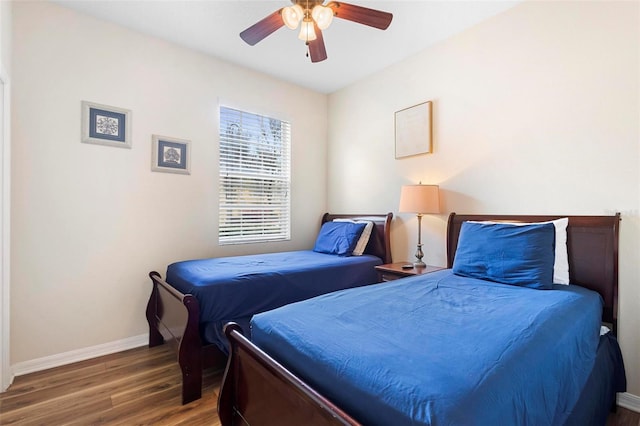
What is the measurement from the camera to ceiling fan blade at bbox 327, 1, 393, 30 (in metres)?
1.79

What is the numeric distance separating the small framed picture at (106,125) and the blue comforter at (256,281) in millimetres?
1219

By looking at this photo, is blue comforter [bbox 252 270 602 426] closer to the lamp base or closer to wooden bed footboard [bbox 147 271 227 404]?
wooden bed footboard [bbox 147 271 227 404]

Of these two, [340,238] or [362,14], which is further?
[340,238]

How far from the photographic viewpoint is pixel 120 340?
2.62 m

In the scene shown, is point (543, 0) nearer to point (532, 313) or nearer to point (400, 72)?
point (400, 72)

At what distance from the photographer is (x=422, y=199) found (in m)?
2.69

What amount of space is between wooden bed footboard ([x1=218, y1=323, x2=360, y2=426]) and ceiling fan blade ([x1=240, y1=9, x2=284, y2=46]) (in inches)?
71.3

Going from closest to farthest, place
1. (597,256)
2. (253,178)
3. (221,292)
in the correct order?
(597,256)
(221,292)
(253,178)

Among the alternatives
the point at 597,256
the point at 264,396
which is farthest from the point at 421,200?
the point at 264,396

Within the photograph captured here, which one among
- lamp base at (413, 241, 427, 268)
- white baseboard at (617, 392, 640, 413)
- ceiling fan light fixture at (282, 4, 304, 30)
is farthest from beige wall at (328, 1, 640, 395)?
ceiling fan light fixture at (282, 4, 304, 30)

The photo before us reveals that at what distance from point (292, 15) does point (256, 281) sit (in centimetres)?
178

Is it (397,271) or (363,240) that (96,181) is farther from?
(397,271)

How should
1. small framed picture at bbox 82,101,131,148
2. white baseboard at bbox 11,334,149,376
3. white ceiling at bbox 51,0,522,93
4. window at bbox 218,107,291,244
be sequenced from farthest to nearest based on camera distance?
window at bbox 218,107,291,244, small framed picture at bbox 82,101,131,148, white ceiling at bbox 51,0,522,93, white baseboard at bbox 11,334,149,376

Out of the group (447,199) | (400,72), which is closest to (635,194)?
(447,199)
